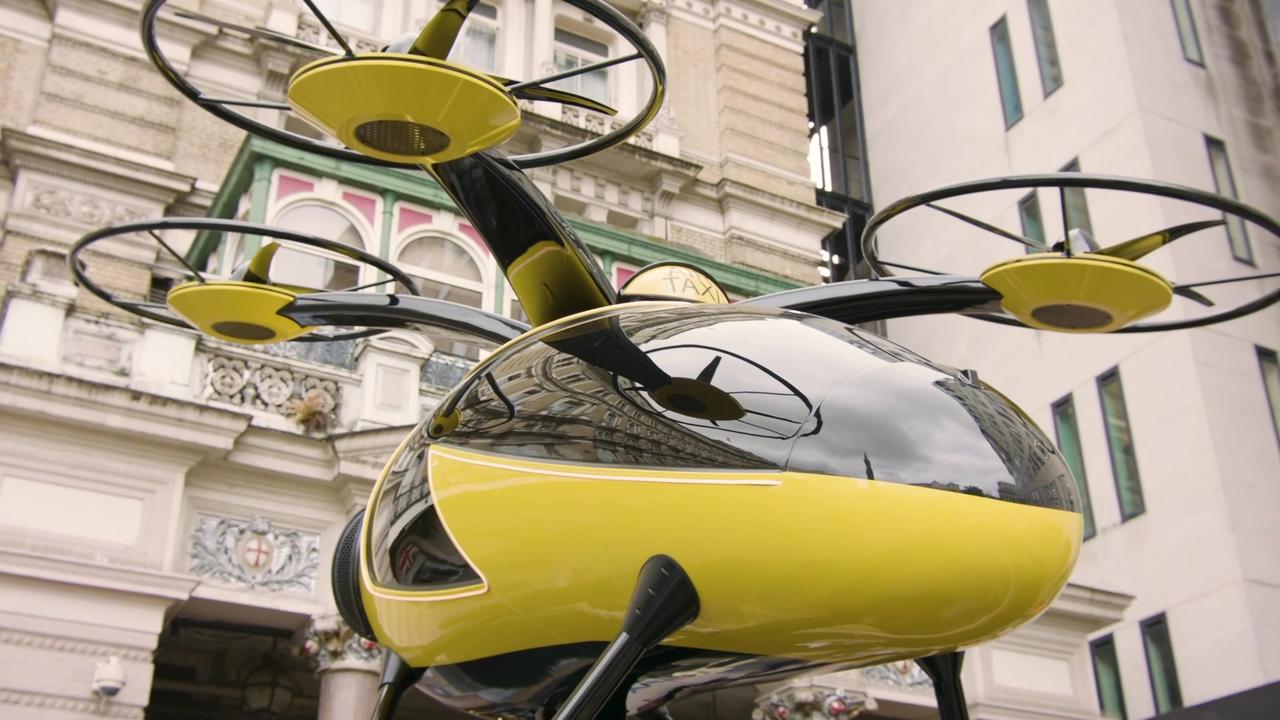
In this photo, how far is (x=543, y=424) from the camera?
3416mm

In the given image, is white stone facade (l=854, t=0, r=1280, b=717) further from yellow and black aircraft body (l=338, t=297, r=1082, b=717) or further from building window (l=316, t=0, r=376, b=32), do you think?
yellow and black aircraft body (l=338, t=297, r=1082, b=717)

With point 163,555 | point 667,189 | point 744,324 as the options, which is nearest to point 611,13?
point 744,324

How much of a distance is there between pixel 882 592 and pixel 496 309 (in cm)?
1334

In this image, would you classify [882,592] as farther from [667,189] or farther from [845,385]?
[667,189]

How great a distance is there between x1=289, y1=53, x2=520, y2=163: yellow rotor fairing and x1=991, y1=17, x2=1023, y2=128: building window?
92.9ft

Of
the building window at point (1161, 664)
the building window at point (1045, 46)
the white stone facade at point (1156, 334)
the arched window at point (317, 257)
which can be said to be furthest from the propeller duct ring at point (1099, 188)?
the building window at point (1045, 46)

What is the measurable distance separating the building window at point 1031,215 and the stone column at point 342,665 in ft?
64.9

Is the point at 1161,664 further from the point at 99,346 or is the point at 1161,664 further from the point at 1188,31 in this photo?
the point at 99,346

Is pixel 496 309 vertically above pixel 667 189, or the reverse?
pixel 667 189

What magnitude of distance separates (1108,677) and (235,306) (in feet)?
76.9

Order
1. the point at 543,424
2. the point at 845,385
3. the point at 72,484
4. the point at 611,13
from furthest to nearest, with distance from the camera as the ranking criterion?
the point at 72,484 < the point at 611,13 < the point at 543,424 < the point at 845,385

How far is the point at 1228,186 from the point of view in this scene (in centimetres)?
2688

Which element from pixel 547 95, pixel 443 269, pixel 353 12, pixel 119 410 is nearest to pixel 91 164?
pixel 443 269

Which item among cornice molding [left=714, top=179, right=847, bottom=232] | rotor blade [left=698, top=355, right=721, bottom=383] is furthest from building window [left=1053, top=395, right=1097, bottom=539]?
rotor blade [left=698, top=355, right=721, bottom=383]
